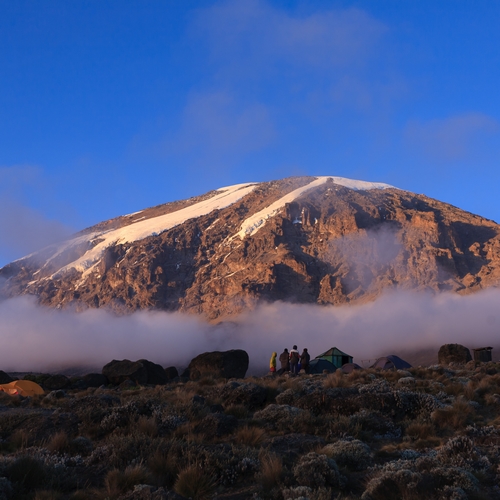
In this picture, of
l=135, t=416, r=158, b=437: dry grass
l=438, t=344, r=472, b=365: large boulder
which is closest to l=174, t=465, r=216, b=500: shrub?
l=135, t=416, r=158, b=437: dry grass

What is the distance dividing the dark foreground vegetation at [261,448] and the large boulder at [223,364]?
64.2ft

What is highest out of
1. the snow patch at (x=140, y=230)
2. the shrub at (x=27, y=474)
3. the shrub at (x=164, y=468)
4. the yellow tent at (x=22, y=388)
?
the snow patch at (x=140, y=230)

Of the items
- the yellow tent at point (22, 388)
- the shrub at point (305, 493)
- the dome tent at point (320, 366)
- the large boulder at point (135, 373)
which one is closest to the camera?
the shrub at point (305, 493)

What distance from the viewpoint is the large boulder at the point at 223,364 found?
103 ft

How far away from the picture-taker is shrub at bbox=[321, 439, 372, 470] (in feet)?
22.8

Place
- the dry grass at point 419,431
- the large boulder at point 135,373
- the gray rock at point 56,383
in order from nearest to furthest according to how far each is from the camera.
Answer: the dry grass at point 419,431 → the gray rock at point 56,383 → the large boulder at point 135,373

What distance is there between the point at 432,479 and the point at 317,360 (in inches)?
1248

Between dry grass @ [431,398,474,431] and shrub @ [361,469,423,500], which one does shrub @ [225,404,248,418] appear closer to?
dry grass @ [431,398,474,431]

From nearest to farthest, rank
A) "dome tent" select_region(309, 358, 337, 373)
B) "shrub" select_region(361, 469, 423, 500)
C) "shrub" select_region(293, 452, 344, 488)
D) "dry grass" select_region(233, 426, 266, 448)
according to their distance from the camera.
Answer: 1. "shrub" select_region(361, 469, 423, 500)
2. "shrub" select_region(293, 452, 344, 488)
3. "dry grass" select_region(233, 426, 266, 448)
4. "dome tent" select_region(309, 358, 337, 373)

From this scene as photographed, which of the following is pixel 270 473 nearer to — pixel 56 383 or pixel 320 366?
pixel 56 383

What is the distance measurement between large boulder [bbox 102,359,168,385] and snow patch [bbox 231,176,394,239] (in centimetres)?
6719

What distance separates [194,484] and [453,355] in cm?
2915

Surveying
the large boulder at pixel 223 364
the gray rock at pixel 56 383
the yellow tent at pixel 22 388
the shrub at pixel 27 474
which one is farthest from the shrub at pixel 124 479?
the gray rock at pixel 56 383

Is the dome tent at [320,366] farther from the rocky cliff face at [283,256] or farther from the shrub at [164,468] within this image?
the rocky cliff face at [283,256]
